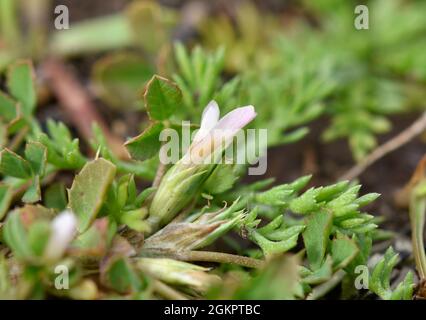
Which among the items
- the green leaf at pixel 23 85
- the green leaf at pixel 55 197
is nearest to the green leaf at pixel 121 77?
the green leaf at pixel 23 85

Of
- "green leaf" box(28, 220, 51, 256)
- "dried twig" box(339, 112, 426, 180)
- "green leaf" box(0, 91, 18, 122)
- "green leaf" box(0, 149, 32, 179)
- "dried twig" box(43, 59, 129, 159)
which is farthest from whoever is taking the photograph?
"dried twig" box(43, 59, 129, 159)

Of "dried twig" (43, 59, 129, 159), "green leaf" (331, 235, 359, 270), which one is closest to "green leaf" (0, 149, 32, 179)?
"dried twig" (43, 59, 129, 159)

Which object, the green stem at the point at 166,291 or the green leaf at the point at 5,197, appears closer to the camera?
the green stem at the point at 166,291

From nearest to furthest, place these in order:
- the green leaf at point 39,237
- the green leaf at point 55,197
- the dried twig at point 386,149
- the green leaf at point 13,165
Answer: the green leaf at point 39,237 → the green leaf at point 13,165 → the green leaf at point 55,197 → the dried twig at point 386,149

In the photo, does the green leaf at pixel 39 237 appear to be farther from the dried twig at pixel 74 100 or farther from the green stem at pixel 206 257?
the dried twig at pixel 74 100

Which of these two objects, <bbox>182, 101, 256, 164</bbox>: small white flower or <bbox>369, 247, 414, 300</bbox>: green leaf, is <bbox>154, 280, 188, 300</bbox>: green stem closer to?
<bbox>182, 101, 256, 164</bbox>: small white flower
